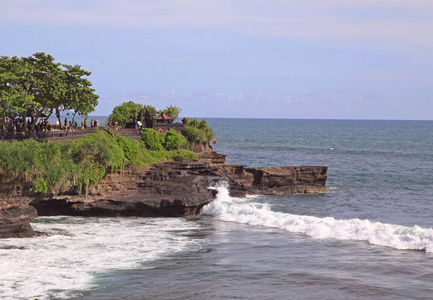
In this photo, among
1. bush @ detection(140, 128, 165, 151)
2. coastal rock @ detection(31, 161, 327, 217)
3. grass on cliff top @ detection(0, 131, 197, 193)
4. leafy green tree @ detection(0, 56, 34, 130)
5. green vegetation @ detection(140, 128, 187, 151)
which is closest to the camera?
grass on cliff top @ detection(0, 131, 197, 193)

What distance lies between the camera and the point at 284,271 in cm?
2709

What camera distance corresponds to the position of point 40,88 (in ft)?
131

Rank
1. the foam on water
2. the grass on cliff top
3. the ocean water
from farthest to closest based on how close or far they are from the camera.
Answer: the grass on cliff top, the foam on water, the ocean water

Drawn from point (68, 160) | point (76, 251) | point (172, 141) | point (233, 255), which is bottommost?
point (233, 255)

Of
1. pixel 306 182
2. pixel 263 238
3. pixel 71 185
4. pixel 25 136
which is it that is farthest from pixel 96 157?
pixel 306 182

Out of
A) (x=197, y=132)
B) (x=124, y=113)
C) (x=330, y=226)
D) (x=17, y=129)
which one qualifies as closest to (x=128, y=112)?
(x=124, y=113)

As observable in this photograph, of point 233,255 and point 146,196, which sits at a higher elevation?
point 146,196

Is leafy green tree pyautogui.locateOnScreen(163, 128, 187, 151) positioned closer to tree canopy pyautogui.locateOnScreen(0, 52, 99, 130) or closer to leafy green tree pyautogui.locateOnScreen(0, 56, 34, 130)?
tree canopy pyautogui.locateOnScreen(0, 52, 99, 130)

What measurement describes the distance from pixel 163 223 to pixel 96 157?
6056 mm

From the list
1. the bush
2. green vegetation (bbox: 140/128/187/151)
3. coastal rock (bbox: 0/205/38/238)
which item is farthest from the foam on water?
green vegetation (bbox: 140/128/187/151)

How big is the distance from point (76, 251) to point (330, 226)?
643 inches

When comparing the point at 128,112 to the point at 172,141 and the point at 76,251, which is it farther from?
the point at 76,251

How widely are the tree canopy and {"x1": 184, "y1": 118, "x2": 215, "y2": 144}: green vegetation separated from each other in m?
15.3

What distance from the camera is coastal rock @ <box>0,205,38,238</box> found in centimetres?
3164
